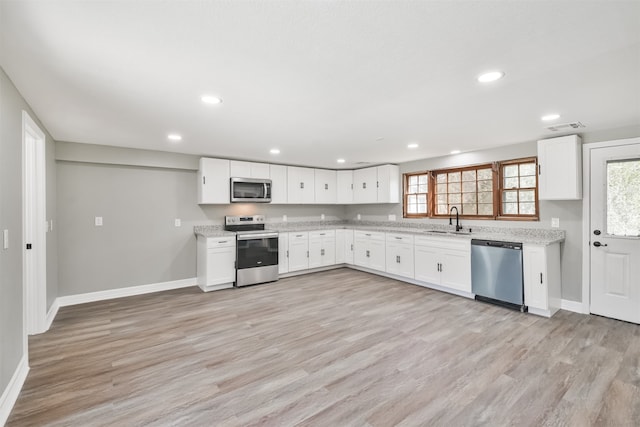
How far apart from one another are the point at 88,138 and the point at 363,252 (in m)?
4.68

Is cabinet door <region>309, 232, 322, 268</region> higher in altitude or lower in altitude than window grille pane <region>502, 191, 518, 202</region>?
lower

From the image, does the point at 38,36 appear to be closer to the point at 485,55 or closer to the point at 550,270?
the point at 485,55

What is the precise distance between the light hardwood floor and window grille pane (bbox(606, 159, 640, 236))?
1.07 meters

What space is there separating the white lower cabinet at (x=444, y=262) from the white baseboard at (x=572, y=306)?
108cm

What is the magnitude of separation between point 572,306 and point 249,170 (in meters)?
5.08

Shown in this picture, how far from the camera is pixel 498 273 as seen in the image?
12.7 feet

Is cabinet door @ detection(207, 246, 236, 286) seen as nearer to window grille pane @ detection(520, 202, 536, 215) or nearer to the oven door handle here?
the oven door handle

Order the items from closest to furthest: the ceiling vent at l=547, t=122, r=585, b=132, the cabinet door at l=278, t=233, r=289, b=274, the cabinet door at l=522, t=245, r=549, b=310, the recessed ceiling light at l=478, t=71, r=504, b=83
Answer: the recessed ceiling light at l=478, t=71, r=504, b=83 → the ceiling vent at l=547, t=122, r=585, b=132 → the cabinet door at l=522, t=245, r=549, b=310 → the cabinet door at l=278, t=233, r=289, b=274

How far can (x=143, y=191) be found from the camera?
4656mm

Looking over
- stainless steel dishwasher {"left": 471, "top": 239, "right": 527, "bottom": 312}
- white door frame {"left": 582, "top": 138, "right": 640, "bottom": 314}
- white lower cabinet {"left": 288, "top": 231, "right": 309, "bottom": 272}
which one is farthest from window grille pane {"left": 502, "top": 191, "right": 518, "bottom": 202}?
white lower cabinet {"left": 288, "top": 231, "right": 309, "bottom": 272}

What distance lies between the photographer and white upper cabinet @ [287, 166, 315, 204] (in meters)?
5.91

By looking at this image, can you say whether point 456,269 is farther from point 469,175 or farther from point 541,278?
point 469,175

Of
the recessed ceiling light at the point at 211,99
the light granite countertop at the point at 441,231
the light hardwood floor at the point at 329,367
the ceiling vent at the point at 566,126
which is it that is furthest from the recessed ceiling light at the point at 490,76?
the light granite countertop at the point at 441,231

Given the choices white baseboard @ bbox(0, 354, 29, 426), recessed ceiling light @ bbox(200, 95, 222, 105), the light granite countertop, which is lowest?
white baseboard @ bbox(0, 354, 29, 426)
